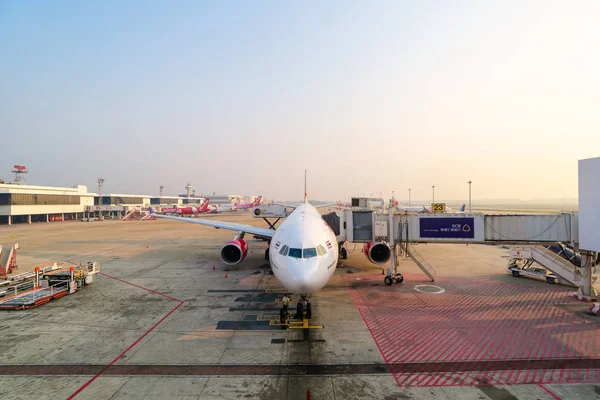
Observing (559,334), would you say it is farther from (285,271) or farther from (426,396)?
(285,271)

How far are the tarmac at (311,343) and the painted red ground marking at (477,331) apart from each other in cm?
6

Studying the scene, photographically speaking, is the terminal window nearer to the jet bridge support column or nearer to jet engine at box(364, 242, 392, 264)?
jet engine at box(364, 242, 392, 264)

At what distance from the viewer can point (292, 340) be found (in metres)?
10.8

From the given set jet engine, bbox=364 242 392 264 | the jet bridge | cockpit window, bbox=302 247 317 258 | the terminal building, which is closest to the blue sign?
the jet bridge

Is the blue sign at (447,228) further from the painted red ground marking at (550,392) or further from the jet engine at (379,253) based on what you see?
the painted red ground marking at (550,392)

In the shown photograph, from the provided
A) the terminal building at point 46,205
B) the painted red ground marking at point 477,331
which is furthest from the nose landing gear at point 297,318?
the terminal building at point 46,205

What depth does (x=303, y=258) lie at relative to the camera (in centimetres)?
1118

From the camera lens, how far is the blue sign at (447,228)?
56.9ft

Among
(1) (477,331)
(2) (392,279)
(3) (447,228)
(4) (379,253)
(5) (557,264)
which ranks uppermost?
(3) (447,228)

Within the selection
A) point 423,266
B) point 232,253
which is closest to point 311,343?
point 232,253

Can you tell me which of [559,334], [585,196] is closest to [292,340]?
[559,334]

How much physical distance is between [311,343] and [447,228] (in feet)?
39.6

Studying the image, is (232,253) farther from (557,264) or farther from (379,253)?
(557,264)

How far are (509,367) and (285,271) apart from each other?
8203 millimetres
